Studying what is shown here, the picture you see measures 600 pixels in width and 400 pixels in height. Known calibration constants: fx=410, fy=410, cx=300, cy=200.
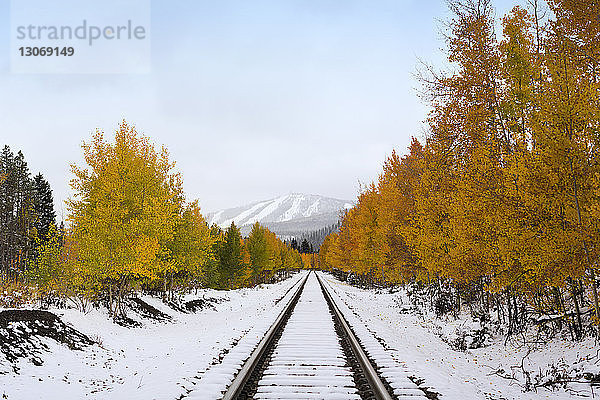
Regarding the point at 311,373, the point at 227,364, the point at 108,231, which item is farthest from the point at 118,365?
the point at 108,231

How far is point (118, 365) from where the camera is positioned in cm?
973

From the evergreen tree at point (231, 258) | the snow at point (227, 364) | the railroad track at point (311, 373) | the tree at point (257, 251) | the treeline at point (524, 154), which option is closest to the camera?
the railroad track at point (311, 373)

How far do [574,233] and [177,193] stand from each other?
18.6 m

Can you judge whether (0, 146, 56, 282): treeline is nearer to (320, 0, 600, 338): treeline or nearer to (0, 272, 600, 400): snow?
(0, 272, 600, 400): snow

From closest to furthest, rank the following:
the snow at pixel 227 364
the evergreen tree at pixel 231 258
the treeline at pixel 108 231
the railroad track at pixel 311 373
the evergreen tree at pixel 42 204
A: the railroad track at pixel 311 373 → the snow at pixel 227 364 → the treeline at pixel 108 231 → the evergreen tree at pixel 231 258 → the evergreen tree at pixel 42 204

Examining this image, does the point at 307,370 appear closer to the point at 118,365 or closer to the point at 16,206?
the point at 118,365

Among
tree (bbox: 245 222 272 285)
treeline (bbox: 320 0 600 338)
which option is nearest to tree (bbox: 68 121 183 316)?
treeline (bbox: 320 0 600 338)

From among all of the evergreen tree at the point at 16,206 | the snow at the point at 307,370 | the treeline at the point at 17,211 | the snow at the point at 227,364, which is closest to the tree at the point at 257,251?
the treeline at the point at 17,211

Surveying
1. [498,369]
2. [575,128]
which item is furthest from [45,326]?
[575,128]

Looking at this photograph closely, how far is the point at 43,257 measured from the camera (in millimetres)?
15047

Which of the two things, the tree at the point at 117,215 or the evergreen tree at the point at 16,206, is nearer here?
the tree at the point at 117,215

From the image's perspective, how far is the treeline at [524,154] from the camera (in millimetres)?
8320

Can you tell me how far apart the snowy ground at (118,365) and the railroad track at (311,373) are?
93cm

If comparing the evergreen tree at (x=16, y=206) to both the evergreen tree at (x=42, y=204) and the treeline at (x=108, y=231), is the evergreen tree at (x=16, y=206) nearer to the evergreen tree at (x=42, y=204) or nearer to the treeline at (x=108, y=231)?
the evergreen tree at (x=42, y=204)
